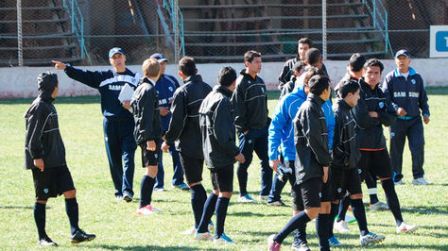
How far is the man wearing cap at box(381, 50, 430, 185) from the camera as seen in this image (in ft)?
47.4

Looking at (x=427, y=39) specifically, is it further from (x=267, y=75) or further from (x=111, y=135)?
(x=111, y=135)

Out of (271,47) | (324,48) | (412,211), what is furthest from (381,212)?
(271,47)

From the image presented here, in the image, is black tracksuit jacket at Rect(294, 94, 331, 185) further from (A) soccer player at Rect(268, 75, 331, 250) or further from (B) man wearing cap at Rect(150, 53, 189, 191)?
(B) man wearing cap at Rect(150, 53, 189, 191)

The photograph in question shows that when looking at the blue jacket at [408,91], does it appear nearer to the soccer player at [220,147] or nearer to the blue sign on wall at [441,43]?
the soccer player at [220,147]

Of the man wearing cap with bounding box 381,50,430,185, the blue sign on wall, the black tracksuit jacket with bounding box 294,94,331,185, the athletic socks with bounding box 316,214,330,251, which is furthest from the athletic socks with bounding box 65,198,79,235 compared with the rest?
the blue sign on wall

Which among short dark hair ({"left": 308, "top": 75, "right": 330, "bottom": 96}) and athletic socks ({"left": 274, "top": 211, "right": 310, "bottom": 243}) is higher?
short dark hair ({"left": 308, "top": 75, "right": 330, "bottom": 96})

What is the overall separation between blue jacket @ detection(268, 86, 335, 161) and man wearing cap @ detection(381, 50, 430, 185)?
4656 millimetres

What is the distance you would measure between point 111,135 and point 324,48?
14.3m

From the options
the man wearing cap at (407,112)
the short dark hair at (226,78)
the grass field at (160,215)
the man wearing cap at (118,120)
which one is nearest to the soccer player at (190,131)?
the grass field at (160,215)

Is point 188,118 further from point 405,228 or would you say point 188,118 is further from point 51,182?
point 405,228

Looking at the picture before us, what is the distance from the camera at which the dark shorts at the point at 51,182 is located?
33.6 ft

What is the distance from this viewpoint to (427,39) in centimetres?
3178

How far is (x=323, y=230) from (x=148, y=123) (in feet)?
10.4

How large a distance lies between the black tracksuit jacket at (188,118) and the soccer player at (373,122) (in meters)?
1.74
